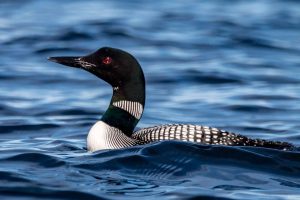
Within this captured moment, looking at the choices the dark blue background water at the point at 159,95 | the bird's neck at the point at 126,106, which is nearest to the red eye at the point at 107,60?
the bird's neck at the point at 126,106

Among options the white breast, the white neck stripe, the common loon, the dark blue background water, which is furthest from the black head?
the dark blue background water

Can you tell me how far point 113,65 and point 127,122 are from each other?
0.45 m

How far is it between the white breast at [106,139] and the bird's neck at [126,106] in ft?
0.27

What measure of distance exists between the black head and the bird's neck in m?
0.04

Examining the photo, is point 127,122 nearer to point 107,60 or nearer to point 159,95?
point 107,60

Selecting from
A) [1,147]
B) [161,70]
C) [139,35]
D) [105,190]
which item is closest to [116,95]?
[1,147]

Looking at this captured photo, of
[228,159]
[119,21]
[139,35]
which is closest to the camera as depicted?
[228,159]

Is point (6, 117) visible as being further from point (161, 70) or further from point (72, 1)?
point (72, 1)

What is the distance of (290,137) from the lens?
973 cm

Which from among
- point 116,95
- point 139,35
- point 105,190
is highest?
point 139,35

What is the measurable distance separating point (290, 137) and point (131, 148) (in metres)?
2.28

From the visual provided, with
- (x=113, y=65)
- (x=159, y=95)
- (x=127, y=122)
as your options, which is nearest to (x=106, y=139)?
(x=127, y=122)

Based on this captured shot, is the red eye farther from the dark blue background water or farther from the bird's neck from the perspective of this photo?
the dark blue background water

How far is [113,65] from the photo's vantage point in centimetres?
834
